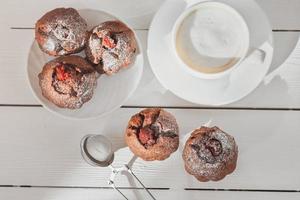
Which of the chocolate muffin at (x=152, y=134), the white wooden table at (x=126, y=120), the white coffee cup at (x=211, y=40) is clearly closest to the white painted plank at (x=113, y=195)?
the white wooden table at (x=126, y=120)

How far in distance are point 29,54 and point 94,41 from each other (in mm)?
147

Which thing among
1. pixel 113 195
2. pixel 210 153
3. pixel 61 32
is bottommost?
pixel 113 195

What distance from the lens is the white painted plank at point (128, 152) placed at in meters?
1.44

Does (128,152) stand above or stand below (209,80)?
below

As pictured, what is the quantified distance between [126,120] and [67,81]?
0.60ft

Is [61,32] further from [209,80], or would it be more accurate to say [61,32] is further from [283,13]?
[283,13]

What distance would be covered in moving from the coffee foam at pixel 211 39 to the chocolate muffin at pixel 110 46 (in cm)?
10

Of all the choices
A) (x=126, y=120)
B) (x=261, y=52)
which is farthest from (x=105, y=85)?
(x=261, y=52)

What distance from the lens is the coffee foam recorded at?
136 cm

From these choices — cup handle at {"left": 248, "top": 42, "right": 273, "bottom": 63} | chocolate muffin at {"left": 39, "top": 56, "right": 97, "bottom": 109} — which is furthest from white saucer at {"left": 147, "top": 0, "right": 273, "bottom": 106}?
chocolate muffin at {"left": 39, "top": 56, "right": 97, "bottom": 109}

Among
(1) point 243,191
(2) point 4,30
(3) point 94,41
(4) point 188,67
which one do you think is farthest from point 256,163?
(2) point 4,30

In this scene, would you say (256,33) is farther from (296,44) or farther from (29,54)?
(29,54)

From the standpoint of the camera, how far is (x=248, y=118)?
145 centimetres

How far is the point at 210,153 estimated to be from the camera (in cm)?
135
